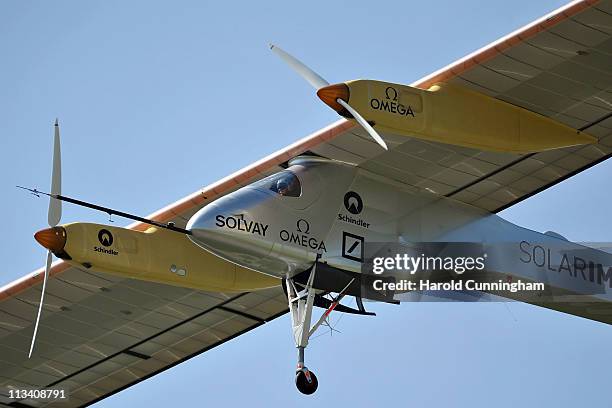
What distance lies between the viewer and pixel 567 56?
30.0 metres

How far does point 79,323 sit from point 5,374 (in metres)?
3.47

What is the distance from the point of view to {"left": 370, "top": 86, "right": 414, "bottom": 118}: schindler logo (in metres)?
28.5

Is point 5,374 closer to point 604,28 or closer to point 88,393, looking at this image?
point 88,393

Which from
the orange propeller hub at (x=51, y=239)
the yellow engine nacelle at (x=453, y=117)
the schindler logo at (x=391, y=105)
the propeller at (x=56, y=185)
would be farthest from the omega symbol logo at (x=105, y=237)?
the schindler logo at (x=391, y=105)

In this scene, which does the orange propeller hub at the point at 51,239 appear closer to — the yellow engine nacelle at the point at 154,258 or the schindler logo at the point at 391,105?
the yellow engine nacelle at the point at 154,258

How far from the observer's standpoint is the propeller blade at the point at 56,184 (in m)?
31.5

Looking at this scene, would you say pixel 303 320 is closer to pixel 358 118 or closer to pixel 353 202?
pixel 353 202

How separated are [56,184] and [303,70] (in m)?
5.90

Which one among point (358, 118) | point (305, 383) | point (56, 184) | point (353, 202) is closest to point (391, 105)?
point (358, 118)

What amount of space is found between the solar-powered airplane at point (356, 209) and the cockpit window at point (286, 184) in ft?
0.10

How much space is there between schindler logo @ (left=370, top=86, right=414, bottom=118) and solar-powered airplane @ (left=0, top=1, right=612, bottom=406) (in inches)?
1.0

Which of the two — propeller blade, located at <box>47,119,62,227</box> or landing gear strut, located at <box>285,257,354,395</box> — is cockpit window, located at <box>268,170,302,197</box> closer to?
landing gear strut, located at <box>285,257,354,395</box>

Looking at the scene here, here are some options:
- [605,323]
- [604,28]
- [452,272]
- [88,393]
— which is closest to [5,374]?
[88,393]

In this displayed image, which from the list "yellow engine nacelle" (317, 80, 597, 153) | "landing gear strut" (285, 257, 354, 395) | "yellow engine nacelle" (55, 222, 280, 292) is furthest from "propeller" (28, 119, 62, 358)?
"yellow engine nacelle" (317, 80, 597, 153)
